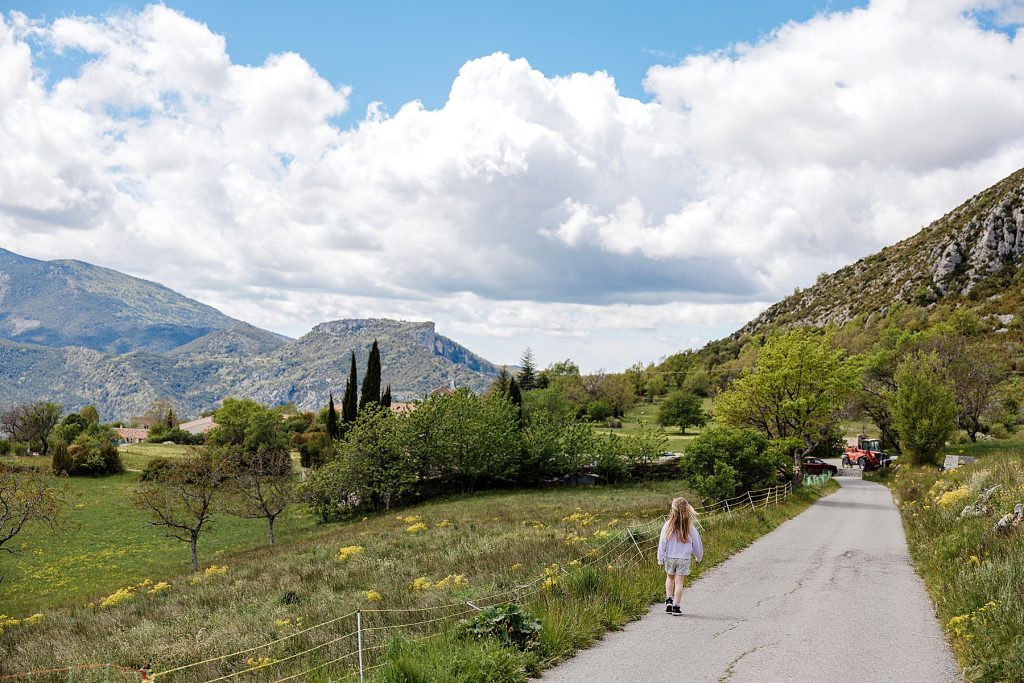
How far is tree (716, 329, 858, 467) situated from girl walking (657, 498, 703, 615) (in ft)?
94.7

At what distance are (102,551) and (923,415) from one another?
50109mm

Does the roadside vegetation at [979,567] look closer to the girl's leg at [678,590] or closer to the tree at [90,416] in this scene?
the girl's leg at [678,590]

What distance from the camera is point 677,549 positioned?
10.8 metres

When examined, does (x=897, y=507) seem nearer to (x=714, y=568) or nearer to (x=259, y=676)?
(x=714, y=568)

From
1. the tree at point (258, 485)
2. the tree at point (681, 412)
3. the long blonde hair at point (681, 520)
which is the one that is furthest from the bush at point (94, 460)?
the long blonde hair at point (681, 520)

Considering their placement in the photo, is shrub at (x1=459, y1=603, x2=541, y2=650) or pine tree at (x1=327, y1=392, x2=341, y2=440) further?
pine tree at (x1=327, y1=392, x2=341, y2=440)

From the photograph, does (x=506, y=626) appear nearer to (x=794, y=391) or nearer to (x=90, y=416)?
(x=794, y=391)

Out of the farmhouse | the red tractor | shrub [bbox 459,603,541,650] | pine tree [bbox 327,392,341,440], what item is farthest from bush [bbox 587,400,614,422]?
the farmhouse

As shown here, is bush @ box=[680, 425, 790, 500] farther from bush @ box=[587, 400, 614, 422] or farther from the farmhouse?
the farmhouse

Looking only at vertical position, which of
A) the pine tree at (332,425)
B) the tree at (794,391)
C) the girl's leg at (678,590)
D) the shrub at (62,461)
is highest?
the tree at (794,391)

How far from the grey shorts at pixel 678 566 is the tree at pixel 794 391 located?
29.1 meters

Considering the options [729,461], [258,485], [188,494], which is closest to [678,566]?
[729,461]

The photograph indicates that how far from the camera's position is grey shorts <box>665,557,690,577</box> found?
35.2 ft

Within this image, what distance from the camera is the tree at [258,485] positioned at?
122 ft
